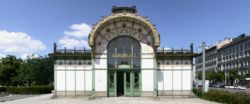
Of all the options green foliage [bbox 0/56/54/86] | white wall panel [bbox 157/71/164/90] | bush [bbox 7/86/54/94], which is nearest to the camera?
white wall panel [bbox 157/71/164/90]

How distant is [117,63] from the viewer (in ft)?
107

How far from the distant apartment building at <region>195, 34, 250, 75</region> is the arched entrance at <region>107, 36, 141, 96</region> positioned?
76072 millimetres

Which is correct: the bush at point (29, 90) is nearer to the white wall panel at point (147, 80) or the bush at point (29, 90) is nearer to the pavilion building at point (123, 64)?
the pavilion building at point (123, 64)

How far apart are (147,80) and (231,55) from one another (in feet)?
294

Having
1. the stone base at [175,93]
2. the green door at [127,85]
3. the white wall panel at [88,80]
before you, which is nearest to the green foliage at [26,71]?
the white wall panel at [88,80]

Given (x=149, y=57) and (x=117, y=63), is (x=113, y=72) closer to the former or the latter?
(x=117, y=63)

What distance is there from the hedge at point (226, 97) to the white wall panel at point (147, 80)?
17.3 feet

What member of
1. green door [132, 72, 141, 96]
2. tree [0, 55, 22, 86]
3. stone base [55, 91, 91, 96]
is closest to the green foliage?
tree [0, 55, 22, 86]

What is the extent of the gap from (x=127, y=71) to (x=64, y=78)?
6.65 meters

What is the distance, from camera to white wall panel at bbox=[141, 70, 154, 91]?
32500 millimetres

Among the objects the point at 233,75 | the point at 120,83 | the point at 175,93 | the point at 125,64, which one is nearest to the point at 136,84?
the point at 120,83

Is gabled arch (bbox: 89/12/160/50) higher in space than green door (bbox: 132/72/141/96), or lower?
higher

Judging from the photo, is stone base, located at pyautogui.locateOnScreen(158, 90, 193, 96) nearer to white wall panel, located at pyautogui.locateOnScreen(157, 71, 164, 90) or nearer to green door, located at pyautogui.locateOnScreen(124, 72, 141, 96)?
white wall panel, located at pyautogui.locateOnScreen(157, 71, 164, 90)

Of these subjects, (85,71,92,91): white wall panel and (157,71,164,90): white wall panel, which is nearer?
(157,71,164,90): white wall panel
